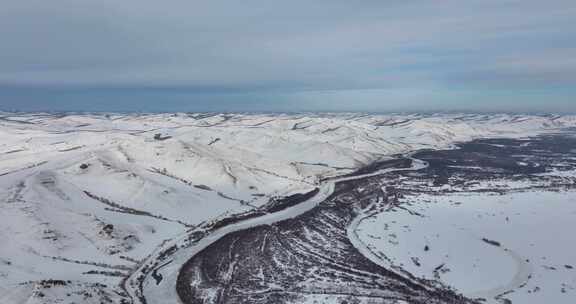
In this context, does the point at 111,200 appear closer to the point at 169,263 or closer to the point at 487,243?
the point at 169,263

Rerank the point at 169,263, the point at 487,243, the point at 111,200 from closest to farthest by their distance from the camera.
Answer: the point at 169,263, the point at 487,243, the point at 111,200

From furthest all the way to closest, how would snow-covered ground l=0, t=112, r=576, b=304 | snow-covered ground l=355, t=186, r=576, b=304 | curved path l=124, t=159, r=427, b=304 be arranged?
snow-covered ground l=0, t=112, r=576, b=304 < snow-covered ground l=355, t=186, r=576, b=304 < curved path l=124, t=159, r=427, b=304

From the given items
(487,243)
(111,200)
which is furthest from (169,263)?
(487,243)

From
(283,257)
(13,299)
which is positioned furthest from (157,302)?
(283,257)

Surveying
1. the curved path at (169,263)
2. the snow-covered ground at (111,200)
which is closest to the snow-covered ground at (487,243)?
the snow-covered ground at (111,200)

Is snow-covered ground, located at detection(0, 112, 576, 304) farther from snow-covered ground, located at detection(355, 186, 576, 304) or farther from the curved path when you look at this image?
snow-covered ground, located at detection(355, 186, 576, 304)

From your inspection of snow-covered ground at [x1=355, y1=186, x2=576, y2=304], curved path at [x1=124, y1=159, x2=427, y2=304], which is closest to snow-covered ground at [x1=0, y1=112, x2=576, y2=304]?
curved path at [x1=124, y1=159, x2=427, y2=304]

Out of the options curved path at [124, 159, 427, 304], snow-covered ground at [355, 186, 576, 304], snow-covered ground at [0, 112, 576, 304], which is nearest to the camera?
curved path at [124, 159, 427, 304]

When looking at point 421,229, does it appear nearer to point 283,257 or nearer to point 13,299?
point 283,257
